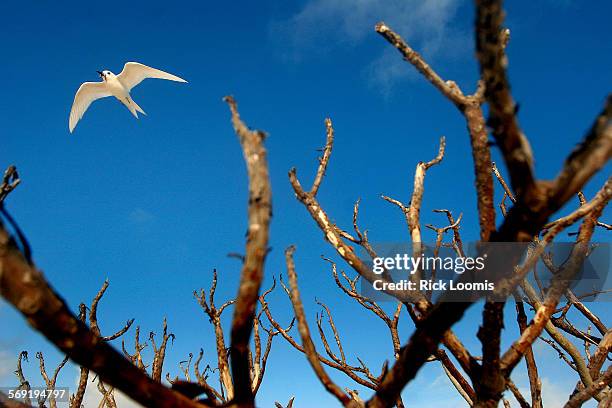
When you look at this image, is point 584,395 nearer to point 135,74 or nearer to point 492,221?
point 492,221

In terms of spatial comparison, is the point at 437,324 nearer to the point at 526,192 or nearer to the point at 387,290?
the point at 526,192

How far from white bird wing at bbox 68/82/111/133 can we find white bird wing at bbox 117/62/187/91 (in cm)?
80

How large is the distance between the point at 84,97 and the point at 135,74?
7.06 ft

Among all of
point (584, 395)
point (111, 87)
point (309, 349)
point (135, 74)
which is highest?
point (135, 74)

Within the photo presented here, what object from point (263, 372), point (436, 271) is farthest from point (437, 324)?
point (263, 372)

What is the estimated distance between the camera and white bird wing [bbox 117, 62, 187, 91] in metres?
16.7

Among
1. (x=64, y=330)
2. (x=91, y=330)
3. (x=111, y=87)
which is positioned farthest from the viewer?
(x=111, y=87)

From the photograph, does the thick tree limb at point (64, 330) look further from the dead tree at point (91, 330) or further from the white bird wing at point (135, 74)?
the white bird wing at point (135, 74)

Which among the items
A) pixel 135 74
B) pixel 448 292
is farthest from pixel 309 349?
pixel 135 74

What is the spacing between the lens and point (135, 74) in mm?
17953

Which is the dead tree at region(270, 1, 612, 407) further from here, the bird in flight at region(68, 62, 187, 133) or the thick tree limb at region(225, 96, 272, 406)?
the bird in flight at region(68, 62, 187, 133)

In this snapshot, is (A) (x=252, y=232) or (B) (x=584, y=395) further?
(B) (x=584, y=395)

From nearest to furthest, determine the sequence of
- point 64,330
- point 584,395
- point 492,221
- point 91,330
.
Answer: point 64,330 → point 91,330 → point 492,221 → point 584,395

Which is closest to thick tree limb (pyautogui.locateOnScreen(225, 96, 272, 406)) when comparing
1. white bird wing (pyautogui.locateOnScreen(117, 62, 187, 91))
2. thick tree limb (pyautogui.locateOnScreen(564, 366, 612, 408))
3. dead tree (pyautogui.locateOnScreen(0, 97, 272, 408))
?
dead tree (pyautogui.locateOnScreen(0, 97, 272, 408))
